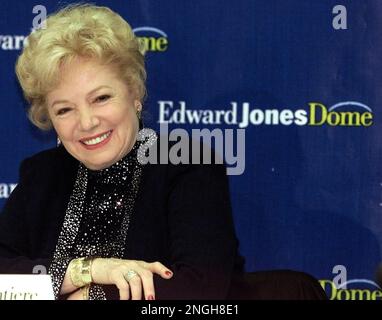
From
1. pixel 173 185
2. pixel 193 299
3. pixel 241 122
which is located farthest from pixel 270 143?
pixel 193 299

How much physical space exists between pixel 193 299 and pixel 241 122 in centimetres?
81

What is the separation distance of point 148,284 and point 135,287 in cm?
4

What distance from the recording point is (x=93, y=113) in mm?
2719

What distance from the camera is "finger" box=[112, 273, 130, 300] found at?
241 cm

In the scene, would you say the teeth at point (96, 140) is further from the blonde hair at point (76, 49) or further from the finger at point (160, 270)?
the finger at point (160, 270)

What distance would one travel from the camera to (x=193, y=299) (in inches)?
98.0

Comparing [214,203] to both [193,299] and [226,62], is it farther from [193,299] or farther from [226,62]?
[226,62]

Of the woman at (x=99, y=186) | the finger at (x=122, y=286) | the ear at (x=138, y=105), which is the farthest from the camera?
the ear at (x=138, y=105)

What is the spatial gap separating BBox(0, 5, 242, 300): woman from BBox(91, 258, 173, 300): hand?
29 mm

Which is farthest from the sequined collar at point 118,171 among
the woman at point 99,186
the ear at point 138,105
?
the ear at point 138,105

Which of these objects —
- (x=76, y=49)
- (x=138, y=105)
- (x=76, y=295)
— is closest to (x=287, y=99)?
(x=138, y=105)

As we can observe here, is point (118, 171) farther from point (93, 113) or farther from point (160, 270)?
point (160, 270)

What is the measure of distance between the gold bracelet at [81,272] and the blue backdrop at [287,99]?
70 centimetres

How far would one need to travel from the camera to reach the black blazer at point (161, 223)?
251 centimetres
